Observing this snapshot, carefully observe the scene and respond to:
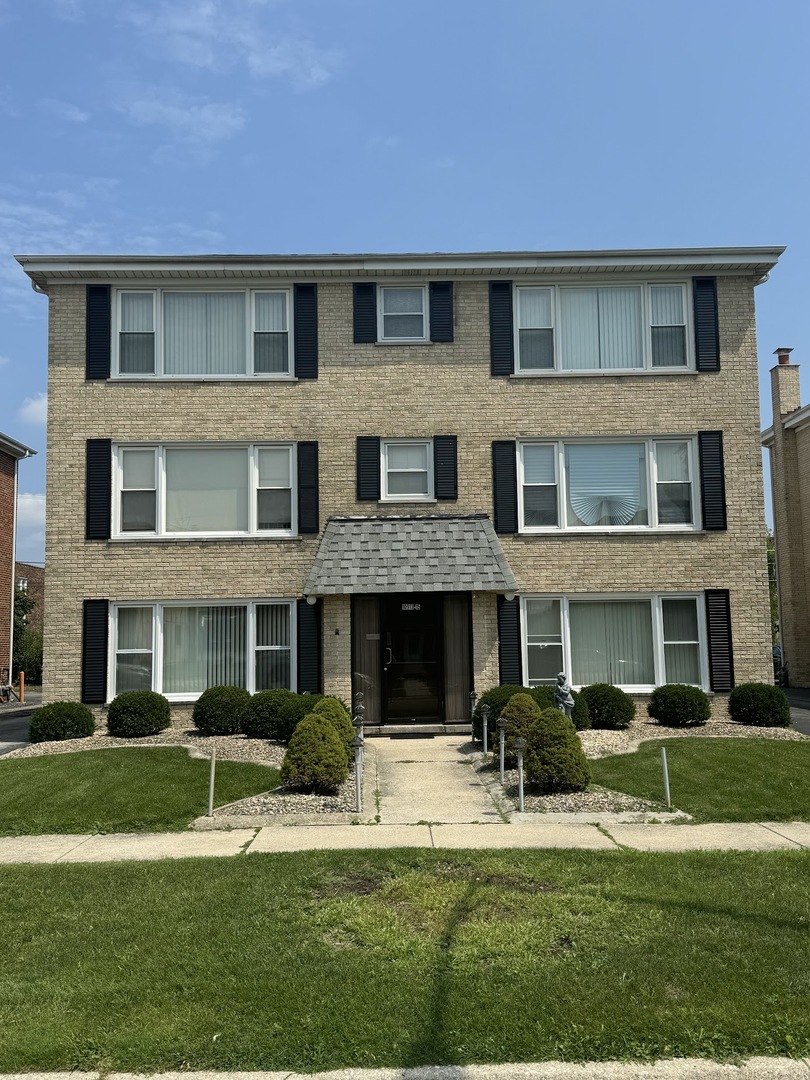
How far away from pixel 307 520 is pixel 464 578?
138 inches

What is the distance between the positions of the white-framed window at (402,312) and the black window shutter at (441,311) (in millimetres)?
150

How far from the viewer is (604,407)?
17672 millimetres

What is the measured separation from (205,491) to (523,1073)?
14.3 metres

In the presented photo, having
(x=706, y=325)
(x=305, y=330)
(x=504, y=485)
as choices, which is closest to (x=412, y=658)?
(x=504, y=485)

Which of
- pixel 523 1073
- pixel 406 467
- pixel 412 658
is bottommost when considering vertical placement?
pixel 523 1073

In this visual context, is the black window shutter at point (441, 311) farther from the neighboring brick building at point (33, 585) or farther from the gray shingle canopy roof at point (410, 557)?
the neighboring brick building at point (33, 585)

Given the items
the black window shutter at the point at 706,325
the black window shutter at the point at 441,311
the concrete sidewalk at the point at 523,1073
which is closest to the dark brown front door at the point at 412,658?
the black window shutter at the point at 441,311

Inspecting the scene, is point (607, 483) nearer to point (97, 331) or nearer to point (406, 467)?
point (406, 467)

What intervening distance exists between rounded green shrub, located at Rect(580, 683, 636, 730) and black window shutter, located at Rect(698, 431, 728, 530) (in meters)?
3.97

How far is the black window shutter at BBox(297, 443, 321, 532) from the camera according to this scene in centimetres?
1725

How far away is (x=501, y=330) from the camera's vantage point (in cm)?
1773

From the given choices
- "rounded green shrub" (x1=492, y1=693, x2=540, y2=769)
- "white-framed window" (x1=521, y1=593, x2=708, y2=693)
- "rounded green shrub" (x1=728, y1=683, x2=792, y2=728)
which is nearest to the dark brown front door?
"white-framed window" (x1=521, y1=593, x2=708, y2=693)

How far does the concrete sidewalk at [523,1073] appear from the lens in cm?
441

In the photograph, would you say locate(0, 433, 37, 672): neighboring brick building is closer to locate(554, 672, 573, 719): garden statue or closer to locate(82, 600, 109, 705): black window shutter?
locate(82, 600, 109, 705): black window shutter
